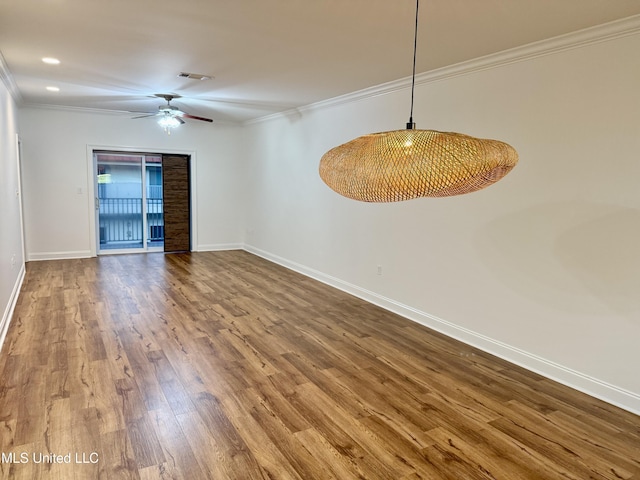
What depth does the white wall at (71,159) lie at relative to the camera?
682cm

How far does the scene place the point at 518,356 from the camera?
3.43m

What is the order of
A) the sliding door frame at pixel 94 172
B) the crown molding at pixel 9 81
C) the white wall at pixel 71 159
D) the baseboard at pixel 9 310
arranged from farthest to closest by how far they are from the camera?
the sliding door frame at pixel 94 172 < the white wall at pixel 71 159 < the crown molding at pixel 9 81 < the baseboard at pixel 9 310

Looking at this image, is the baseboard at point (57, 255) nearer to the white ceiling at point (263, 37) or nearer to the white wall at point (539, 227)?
the white ceiling at point (263, 37)

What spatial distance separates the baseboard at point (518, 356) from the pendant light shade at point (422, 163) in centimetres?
189

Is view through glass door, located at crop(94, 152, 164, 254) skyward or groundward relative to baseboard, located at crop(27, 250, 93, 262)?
skyward

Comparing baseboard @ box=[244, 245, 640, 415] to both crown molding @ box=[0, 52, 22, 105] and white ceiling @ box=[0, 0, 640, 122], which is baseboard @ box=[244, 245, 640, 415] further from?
crown molding @ box=[0, 52, 22, 105]

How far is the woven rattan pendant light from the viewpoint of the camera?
187cm

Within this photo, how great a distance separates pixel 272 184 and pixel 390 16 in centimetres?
492

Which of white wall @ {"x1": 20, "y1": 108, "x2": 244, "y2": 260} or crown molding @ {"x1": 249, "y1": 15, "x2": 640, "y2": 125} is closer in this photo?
crown molding @ {"x1": 249, "y1": 15, "x2": 640, "y2": 125}

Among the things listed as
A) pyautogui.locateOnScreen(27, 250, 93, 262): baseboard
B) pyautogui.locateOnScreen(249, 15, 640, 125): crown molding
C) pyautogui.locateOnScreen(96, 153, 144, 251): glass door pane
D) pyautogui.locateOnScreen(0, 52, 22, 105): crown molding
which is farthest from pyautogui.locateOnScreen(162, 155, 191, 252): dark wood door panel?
pyautogui.locateOnScreen(249, 15, 640, 125): crown molding

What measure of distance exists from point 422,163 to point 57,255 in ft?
24.0

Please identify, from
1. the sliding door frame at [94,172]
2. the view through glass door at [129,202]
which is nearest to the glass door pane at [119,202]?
the view through glass door at [129,202]

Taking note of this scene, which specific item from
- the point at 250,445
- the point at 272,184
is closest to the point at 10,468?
the point at 250,445

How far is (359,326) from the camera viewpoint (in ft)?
13.9
